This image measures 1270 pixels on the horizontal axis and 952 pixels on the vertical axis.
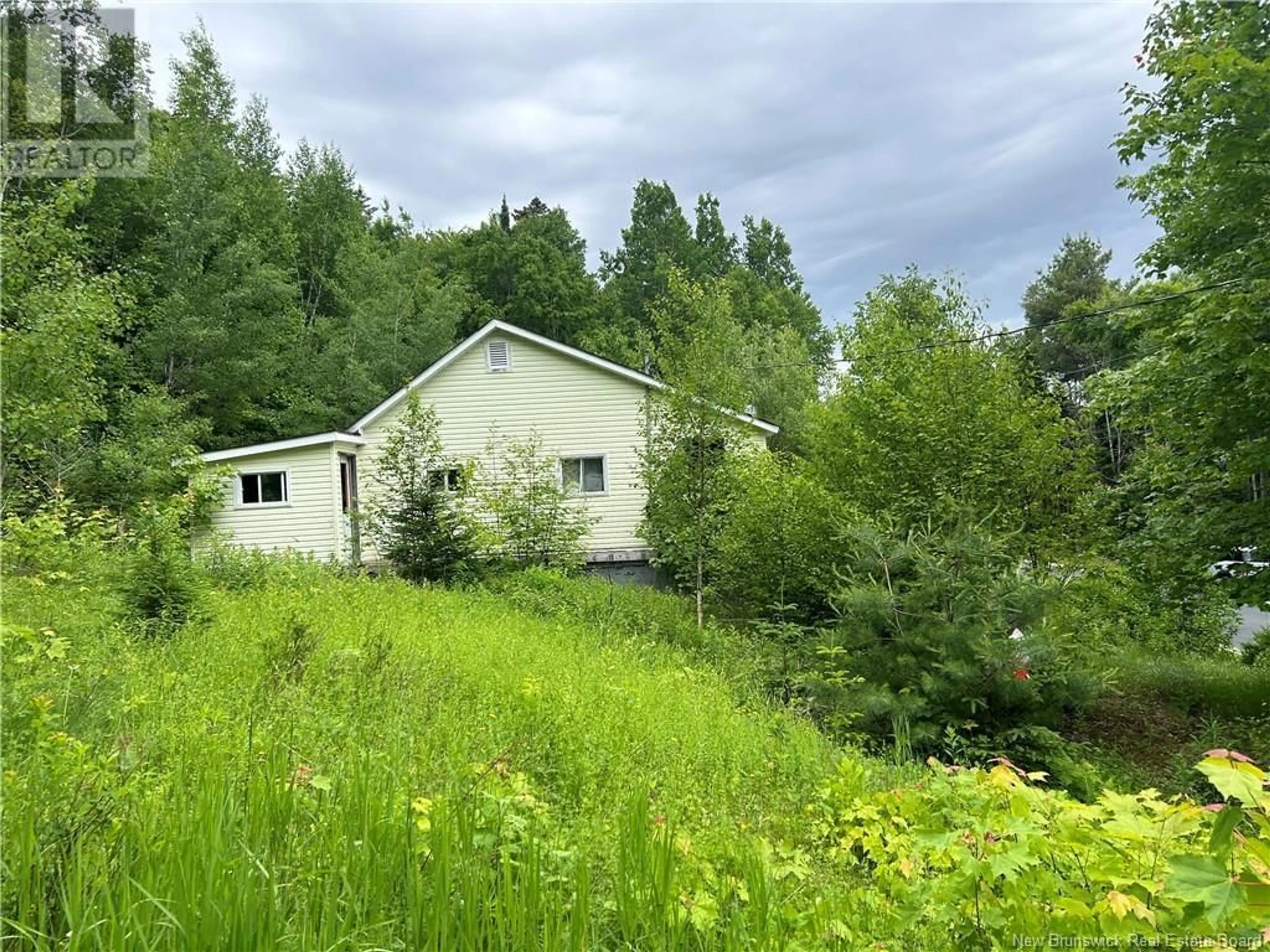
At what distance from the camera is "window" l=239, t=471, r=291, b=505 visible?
50.4 feet

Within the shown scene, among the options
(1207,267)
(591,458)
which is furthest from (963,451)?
(591,458)

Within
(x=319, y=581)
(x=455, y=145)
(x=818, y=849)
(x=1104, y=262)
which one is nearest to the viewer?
(x=818, y=849)

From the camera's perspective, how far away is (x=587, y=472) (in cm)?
1681

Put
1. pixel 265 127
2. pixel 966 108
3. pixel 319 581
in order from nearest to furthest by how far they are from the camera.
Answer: pixel 966 108, pixel 319 581, pixel 265 127

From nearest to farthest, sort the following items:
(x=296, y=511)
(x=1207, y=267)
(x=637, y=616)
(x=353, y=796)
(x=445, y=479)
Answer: (x=353, y=796) < (x=1207, y=267) < (x=637, y=616) < (x=445, y=479) < (x=296, y=511)

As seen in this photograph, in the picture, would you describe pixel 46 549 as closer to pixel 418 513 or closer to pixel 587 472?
pixel 418 513

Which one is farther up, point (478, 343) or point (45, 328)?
point (478, 343)

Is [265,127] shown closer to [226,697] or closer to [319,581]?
[319,581]

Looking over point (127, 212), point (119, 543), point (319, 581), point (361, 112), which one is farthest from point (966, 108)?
point (127, 212)

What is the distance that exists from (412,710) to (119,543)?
29.5 feet

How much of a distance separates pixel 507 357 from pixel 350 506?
17.2ft

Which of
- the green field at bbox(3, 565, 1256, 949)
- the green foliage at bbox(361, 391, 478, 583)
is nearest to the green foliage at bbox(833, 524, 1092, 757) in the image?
the green field at bbox(3, 565, 1256, 949)

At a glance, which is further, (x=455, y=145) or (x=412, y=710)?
(x=455, y=145)

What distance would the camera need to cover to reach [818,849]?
2.78 meters
